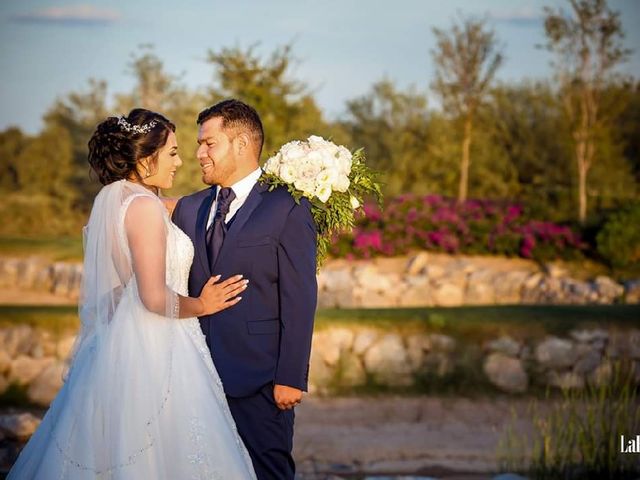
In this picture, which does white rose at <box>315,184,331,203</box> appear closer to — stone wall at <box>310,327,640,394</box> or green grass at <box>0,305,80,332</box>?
stone wall at <box>310,327,640,394</box>

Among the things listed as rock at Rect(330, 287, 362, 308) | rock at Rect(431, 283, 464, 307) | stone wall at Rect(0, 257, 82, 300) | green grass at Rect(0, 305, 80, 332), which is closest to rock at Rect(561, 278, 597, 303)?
rock at Rect(431, 283, 464, 307)

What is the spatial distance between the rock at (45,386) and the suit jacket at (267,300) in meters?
4.66

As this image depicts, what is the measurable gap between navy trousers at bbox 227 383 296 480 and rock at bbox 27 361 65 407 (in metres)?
4.61

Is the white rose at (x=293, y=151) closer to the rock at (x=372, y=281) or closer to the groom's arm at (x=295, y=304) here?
the groom's arm at (x=295, y=304)

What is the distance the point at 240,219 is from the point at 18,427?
3.65m

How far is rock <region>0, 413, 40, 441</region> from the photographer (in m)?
6.65

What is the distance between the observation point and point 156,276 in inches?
148

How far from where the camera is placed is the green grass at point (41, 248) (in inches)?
537

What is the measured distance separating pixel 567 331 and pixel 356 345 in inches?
80.6

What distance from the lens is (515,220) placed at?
1584 centimetres

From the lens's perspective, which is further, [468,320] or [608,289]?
[608,289]

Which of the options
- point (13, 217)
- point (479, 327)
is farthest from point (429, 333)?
point (13, 217)

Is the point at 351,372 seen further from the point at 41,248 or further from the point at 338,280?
the point at 41,248

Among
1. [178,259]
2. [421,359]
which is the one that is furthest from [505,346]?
[178,259]
